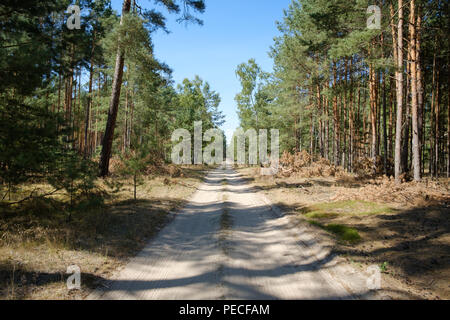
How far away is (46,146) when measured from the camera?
6.41 meters

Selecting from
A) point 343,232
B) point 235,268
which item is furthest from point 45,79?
point 343,232

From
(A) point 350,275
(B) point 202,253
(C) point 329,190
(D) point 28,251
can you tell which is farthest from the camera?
(C) point 329,190

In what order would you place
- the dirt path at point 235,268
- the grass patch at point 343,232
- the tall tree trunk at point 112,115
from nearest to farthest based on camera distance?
the dirt path at point 235,268, the grass patch at point 343,232, the tall tree trunk at point 112,115

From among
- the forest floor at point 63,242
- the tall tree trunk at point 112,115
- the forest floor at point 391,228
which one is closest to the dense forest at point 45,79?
the tall tree trunk at point 112,115

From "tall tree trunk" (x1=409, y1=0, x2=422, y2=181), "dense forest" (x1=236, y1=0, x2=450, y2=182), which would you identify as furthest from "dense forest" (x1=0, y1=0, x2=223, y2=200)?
"tall tree trunk" (x1=409, y1=0, x2=422, y2=181)

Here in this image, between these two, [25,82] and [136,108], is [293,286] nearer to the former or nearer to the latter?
[25,82]

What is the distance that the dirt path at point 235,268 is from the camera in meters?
4.03

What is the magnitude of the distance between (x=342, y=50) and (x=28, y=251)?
48.2ft

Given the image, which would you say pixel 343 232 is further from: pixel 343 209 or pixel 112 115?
pixel 112 115

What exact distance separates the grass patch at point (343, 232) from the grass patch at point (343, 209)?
4.21 feet

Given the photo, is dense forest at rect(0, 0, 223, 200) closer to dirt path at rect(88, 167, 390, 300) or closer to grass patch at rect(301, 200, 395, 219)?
dirt path at rect(88, 167, 390, 300)

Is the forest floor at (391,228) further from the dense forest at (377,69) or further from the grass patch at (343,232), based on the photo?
the dense forest at (377,69)

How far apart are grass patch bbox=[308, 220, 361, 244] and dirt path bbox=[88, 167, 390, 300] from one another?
0.78m
